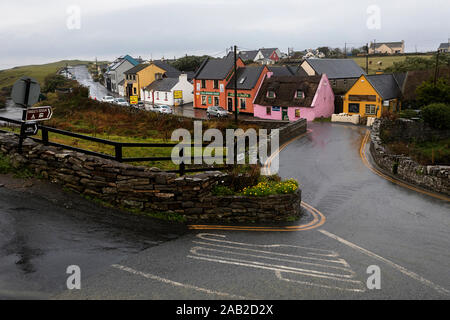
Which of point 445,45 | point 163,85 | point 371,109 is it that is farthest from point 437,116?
point 445,45

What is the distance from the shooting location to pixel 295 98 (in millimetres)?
51719

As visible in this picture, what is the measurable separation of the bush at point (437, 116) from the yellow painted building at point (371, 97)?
6177 millimetres

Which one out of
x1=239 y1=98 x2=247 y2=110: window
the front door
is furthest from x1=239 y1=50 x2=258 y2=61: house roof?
x1=239 y1=98 x2=247 y2=110: window

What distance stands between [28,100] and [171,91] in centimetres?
6328

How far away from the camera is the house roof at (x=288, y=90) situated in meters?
50.7

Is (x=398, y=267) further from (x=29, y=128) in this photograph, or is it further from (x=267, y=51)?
(x=267, y=51)

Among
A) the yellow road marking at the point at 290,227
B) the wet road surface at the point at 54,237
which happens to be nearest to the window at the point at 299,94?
the yellow road marking at the point at 290,227

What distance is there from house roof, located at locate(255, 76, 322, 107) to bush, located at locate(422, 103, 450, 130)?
47.2ft

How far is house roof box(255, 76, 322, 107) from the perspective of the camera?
50656 millimetres

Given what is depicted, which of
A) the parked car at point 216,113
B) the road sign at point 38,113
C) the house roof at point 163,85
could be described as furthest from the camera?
the house roof at point 163,85

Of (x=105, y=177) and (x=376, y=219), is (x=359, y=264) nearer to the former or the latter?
(x=376, y=219)

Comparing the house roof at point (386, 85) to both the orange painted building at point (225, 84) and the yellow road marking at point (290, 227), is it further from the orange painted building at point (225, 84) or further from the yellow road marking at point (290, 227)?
the yellow road marking at point (290, 227)

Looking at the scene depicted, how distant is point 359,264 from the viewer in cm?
917
